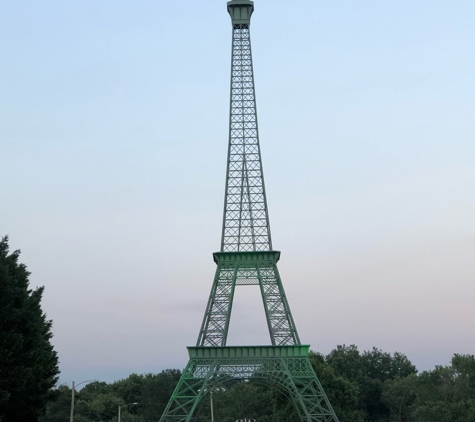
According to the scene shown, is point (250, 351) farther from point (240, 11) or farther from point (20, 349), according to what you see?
point (240, 11)

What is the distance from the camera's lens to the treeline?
290 ft

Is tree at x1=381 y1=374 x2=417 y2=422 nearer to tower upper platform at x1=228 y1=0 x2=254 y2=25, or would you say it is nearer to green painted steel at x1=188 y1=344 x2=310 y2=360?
green painted steel at x1=188 y1=344 x2=310 y2=360

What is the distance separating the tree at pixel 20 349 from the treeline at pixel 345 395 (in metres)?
39.9

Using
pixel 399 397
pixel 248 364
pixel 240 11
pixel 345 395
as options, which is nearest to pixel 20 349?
pixel 248 364

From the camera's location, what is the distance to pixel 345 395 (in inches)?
4065

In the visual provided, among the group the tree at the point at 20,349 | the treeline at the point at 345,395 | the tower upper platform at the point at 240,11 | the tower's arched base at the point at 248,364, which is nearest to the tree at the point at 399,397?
the treeline at the point at 345,395

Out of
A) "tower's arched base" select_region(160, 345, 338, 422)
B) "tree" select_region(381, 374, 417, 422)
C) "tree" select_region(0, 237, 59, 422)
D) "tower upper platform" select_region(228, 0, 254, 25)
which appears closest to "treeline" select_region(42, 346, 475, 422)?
"tree" select_region(381, 374, 417, 422)

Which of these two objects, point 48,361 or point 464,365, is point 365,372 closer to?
point 464,365

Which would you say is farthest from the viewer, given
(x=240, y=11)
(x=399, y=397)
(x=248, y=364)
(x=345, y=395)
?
(x=399, y=397)

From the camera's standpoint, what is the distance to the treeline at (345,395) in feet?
290

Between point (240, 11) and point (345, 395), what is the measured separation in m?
53.1

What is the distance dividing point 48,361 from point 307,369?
111 feet

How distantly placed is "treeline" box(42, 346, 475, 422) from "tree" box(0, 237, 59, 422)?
131ft

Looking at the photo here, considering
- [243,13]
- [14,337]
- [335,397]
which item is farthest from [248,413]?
[14,337]
